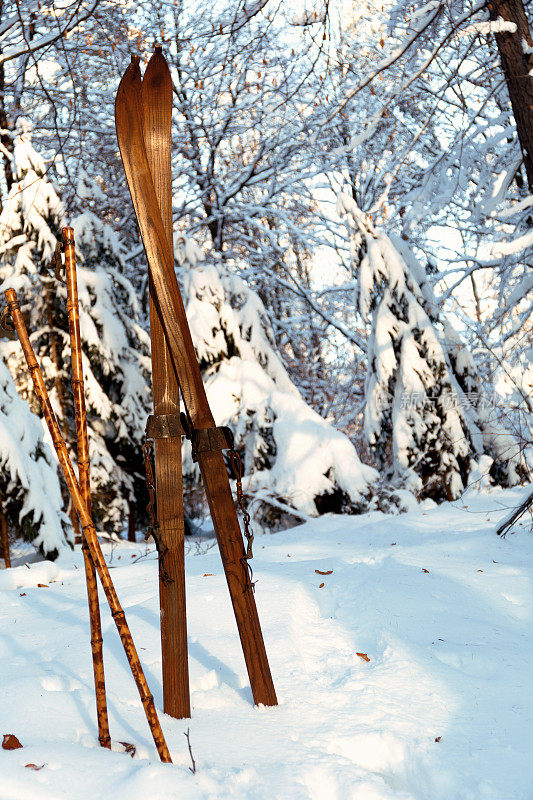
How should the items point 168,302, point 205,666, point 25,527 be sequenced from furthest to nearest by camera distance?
1. point 25,527
2. point 205,666
3. point 168,302

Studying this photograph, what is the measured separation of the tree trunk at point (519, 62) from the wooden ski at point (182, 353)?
3486mm

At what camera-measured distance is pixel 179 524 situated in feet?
7.25

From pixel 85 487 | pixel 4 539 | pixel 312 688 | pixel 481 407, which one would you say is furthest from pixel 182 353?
pixel 481 407

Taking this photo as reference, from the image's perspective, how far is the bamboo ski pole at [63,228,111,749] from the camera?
5.79 feet

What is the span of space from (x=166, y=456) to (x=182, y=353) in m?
0.36

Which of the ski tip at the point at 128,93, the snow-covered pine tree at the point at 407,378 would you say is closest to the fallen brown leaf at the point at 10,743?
the ski tip at the point at 128,93

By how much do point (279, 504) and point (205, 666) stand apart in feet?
17.5

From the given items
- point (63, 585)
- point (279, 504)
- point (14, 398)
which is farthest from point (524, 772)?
point (279, 504)

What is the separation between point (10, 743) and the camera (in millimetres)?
1649

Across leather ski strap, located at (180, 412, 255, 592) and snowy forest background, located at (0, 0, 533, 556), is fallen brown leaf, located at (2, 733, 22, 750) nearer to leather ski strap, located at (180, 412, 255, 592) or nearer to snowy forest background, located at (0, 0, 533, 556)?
leather ski strap, located at (180, 412, 255, 592)

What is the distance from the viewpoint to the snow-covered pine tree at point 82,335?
845 cm

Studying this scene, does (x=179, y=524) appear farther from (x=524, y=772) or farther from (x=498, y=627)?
(x=498, y=627)

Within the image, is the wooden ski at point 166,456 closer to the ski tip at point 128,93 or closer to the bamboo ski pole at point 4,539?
the ski tip at point 128,93

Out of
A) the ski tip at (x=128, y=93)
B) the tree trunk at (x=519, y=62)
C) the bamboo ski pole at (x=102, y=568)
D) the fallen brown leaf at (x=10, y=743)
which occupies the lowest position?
the fallen brown leaf at (x=10, y=743)
